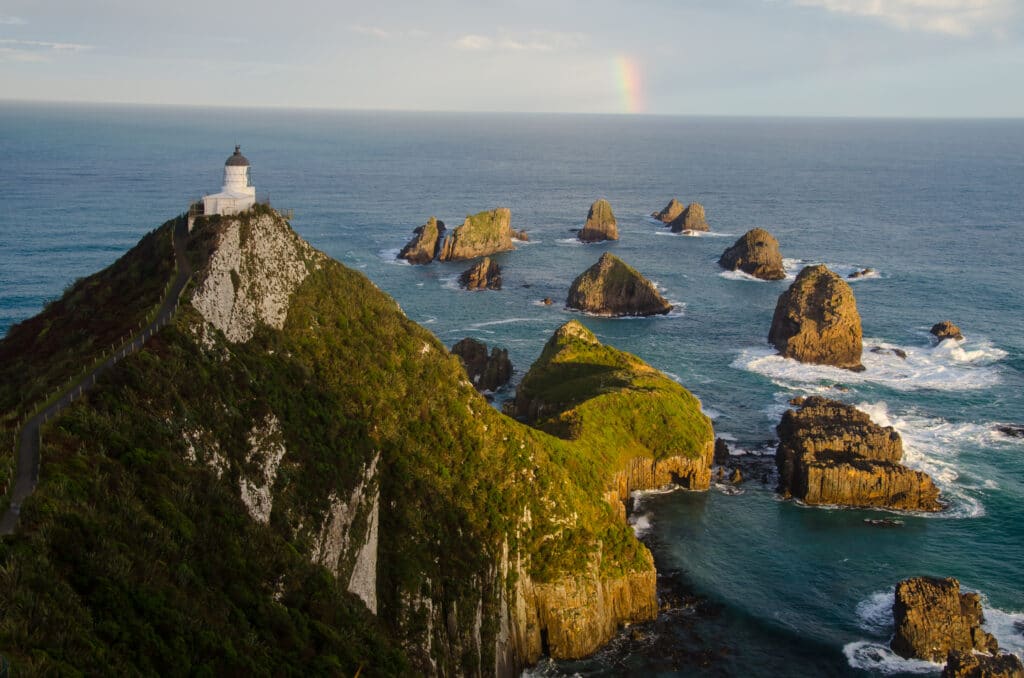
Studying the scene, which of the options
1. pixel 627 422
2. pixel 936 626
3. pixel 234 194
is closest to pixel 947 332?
pixel 627 422

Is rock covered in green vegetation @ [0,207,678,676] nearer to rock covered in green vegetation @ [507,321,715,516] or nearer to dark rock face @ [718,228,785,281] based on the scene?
rock covered in green vegetation @ [507,321,715,516]

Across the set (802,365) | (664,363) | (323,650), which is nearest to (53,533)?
(323,650)

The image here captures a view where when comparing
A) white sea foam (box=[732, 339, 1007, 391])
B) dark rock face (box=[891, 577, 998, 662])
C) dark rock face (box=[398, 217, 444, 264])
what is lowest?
dark rock face (box=[891, 577, 998, 662])

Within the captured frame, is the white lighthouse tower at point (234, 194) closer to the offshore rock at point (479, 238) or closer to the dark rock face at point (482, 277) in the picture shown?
the dark rock face at point (482, 277)

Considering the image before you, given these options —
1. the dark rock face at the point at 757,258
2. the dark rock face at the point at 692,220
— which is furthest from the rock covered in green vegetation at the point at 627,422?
the dark rock face at the point at 692,220

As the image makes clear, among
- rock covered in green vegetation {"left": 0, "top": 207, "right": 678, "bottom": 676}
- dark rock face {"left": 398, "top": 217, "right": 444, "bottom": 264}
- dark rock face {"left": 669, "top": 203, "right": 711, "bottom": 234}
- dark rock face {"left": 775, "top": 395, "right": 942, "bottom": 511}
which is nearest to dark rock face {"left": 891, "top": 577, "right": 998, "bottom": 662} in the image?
rock covered in green vegetation {"left": 0, "top": 207, "right": 678, "bottom": 676}

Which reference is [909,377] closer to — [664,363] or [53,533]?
[664,363]

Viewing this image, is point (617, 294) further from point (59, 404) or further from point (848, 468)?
point (59, 404)
